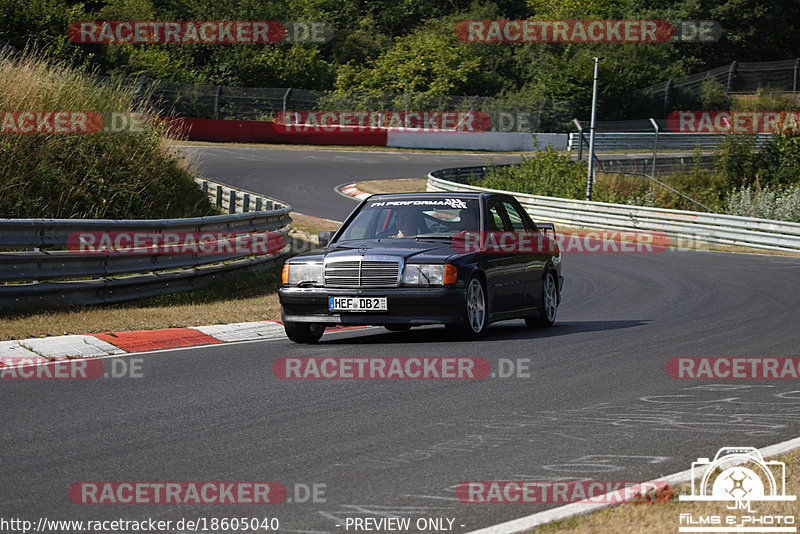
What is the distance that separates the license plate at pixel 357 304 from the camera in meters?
10.2

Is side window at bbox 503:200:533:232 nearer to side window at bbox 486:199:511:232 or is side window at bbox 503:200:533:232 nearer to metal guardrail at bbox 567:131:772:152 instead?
side window at bbox 486:199:511:232

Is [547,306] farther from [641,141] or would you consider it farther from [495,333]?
[641,141]

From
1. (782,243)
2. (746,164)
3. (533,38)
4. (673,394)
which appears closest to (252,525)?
(673,394)

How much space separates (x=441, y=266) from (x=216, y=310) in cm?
404

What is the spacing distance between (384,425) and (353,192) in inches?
1190

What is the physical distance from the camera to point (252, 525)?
468 cm

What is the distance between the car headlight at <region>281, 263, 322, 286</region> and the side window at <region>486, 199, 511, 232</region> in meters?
2.04

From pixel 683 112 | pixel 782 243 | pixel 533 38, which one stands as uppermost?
pixel 533 38

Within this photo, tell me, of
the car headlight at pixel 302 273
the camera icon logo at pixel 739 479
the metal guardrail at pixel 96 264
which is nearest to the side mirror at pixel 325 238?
the car headlight at pixel 302 273

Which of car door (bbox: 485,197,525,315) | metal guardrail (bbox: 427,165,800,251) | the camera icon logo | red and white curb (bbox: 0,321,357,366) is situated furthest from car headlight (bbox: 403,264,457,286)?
metal guardrail (bbox: 427,165,800,251)

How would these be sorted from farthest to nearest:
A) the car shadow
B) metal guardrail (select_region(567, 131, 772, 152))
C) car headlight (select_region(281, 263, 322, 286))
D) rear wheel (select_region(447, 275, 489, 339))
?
metal guardrail (select_region(567, 131, 772, 152)) < the car shadow < car headlight (select_region(281, 263, 322, 286)) < rear wheel (select_region(447, 275, 489, 339))

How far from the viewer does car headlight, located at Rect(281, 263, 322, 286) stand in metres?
10.6

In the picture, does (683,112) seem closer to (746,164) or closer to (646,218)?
(746,164)

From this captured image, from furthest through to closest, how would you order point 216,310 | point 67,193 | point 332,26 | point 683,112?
point 332,26
point 683,112
point 67,193
point 216,310
